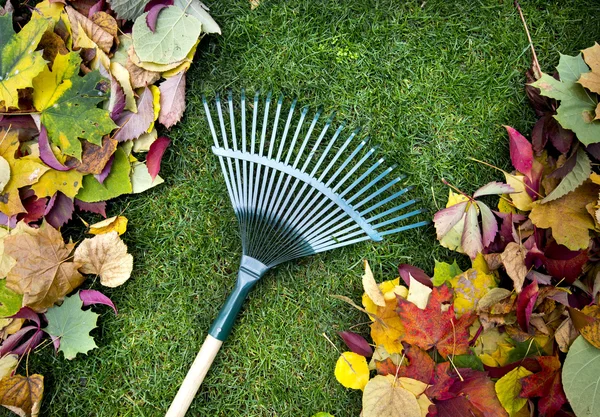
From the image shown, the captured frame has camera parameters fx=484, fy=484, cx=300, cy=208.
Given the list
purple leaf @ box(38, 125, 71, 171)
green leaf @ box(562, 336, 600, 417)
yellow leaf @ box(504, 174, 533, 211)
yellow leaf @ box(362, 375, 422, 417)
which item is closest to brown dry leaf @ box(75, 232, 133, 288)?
purple leaf @ box(38, 125, 71, 171)

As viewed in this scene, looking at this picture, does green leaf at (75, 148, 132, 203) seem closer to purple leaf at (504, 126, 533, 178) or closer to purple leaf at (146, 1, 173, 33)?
purple leaf at (146, 1, 173, 33)

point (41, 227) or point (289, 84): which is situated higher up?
point (289, 84)

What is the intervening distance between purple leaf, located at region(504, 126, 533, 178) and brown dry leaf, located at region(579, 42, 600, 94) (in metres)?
0.22

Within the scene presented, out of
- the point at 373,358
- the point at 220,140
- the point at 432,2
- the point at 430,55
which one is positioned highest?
the point at 432,2

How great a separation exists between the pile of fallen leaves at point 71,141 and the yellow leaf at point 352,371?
71 cm

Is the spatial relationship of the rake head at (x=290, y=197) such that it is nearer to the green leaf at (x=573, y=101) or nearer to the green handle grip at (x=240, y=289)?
the green handle grip at (x=240, y=289)

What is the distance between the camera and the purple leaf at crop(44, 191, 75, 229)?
1.46m

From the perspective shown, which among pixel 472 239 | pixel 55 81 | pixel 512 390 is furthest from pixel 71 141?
pixel 512 390

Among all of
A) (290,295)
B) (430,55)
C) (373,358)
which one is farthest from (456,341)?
(430,55)

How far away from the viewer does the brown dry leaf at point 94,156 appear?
1423 millimetres

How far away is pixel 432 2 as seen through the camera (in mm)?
1555

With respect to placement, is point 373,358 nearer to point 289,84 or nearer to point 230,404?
point 230,404

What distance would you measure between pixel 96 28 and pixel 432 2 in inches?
41.3

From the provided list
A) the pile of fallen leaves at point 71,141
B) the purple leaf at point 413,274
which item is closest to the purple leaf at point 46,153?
the pile of fallen leaves at point 71,141
